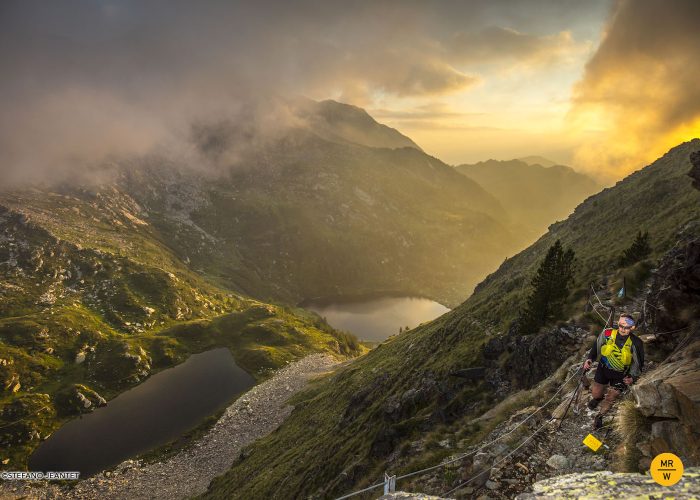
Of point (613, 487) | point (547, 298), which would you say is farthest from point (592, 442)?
point (547, 298)

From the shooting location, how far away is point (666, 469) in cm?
962

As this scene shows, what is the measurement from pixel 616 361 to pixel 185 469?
356 feet

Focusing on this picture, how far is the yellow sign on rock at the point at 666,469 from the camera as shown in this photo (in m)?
9.05

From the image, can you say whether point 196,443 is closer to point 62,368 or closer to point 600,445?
point 62,368

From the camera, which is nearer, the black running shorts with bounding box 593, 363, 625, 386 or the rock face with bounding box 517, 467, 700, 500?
the rock face with bounding box 517, 467, 700, 500

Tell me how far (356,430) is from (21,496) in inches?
4060

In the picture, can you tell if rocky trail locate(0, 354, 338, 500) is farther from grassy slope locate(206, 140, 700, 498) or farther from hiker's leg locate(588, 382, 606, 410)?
hiker's leg locate(588, 382, 606, 410)

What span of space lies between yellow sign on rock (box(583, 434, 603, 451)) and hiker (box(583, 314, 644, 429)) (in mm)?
956

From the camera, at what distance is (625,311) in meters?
27.7

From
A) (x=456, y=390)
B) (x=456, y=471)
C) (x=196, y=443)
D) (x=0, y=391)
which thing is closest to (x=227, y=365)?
(x=196, y=443)

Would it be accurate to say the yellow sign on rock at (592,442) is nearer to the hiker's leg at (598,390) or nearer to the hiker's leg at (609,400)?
the hiker's leg at (609,400)

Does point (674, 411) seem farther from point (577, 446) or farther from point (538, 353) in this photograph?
point (538, 353)

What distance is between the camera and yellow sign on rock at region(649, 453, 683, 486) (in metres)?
9.05

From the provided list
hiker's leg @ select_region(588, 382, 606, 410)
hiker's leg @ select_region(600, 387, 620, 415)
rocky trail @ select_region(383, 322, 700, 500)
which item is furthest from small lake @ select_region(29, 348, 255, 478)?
hiker's leg @ select_region(600, 387, 620, 415)
